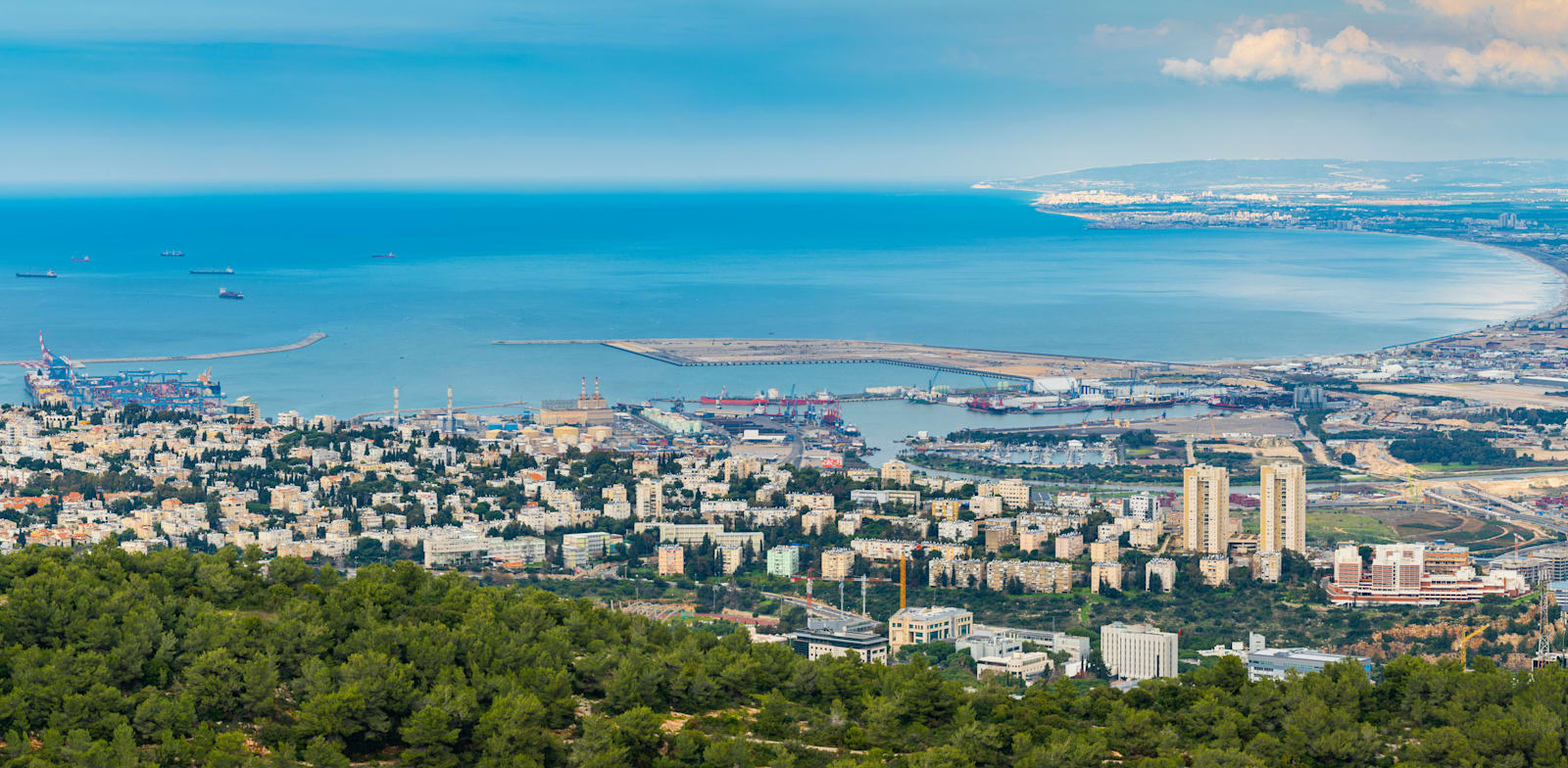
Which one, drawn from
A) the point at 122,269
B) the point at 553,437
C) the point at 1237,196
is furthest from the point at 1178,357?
the point at 1237,196

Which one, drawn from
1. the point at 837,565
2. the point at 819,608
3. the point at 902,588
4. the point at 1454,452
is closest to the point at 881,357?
the point at 1454,452

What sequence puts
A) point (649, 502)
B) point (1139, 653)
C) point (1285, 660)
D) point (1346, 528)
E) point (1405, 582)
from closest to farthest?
point (1285, 660)
point (1139, 653)
point (1405, 582)
point (1346, 528)
point (649, 502)

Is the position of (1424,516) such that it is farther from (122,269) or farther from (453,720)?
(122,269)

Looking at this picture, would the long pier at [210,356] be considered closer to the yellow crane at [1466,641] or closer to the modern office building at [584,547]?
the modern office building at [584,547]

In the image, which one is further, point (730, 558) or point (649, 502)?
point (649, 502)

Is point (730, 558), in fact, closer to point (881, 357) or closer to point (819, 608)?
point (819, 608)

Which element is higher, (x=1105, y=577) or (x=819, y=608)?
(x=1105, y=577)
